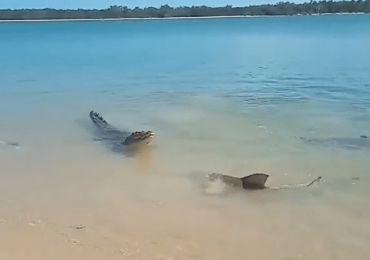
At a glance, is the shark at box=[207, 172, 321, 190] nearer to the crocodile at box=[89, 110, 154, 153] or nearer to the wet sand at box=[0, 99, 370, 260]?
the wet sand at box=[0, 99, 370, 260]

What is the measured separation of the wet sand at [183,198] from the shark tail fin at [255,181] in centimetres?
14

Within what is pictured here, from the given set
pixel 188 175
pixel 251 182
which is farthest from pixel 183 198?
pixel 251 182

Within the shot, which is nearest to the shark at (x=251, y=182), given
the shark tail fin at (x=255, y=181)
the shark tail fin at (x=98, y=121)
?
the shark tail fin at (x=255, y=181)

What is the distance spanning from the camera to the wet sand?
12.1ft

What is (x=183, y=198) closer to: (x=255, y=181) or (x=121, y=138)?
(x=255, y=181)

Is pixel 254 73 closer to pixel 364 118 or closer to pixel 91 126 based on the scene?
pixel 364 118

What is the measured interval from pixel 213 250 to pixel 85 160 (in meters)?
2.79

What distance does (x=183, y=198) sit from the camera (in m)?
4.65

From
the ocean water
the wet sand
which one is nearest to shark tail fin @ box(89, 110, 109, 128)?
the ocean water

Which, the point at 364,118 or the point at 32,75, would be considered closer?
the point at 364,118

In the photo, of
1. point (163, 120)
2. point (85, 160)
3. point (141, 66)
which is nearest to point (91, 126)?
point (163, 120)

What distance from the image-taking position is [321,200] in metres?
4.58

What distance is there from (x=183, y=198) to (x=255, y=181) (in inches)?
33.5

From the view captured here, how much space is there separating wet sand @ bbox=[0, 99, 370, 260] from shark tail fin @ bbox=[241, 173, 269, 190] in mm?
144
